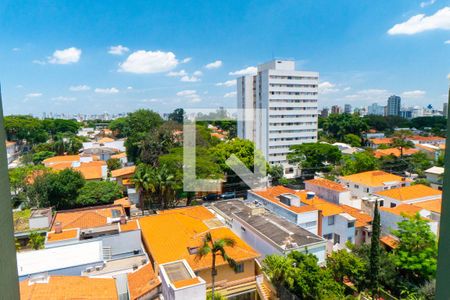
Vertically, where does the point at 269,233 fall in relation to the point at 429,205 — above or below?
above

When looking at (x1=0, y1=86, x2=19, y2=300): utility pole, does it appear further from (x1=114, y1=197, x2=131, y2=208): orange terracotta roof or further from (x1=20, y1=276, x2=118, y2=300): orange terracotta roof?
(x1=114, y1=197, x2=131, y2=208): orange terracotta roof

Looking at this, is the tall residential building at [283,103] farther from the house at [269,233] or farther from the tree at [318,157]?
the house at [269,233]

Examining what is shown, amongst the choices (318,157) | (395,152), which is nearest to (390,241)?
(318,157)

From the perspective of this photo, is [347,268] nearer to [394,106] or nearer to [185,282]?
[185,282]

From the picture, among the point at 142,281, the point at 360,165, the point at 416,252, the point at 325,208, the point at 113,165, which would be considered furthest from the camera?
the point at 113,165

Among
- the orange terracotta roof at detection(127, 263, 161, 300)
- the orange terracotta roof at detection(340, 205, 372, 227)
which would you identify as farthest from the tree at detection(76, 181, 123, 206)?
the orange terracotta roof at detection(340, 205, 372, 227)

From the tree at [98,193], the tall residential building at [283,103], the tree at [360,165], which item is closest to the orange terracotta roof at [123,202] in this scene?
the tree at [98,193]

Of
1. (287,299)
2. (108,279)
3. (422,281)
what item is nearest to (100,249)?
(108,279)

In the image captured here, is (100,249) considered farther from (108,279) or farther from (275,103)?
(275,103)
